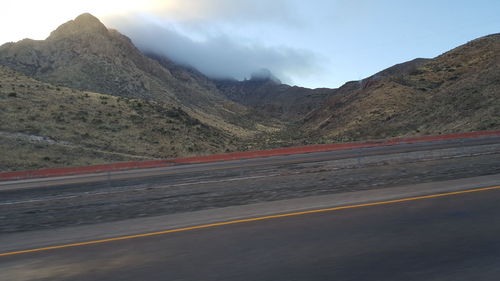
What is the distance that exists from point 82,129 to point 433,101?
49410mm

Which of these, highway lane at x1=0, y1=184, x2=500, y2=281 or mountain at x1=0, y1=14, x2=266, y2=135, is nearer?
highway lane at x1=0, y1=184, x2=500, y2=281

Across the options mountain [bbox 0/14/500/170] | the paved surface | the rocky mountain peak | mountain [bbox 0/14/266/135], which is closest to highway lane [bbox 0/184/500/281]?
the paved surface

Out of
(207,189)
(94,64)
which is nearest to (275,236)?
(207,189)

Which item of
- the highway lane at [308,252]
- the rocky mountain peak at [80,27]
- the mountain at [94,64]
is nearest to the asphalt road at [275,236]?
the highway lane at [308,252]

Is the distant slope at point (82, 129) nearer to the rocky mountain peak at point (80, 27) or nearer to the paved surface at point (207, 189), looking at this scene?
the paved surface at point (207, 189)

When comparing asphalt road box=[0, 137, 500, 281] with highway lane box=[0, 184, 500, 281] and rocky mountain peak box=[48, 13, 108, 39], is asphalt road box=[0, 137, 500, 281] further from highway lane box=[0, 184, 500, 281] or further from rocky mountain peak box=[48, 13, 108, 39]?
rocky mountain peak box=[48, 13, 108, 39]

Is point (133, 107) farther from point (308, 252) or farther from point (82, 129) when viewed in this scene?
point (308, 252)

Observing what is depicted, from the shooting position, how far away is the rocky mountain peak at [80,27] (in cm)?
11054

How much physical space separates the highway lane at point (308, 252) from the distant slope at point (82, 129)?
29726 mm

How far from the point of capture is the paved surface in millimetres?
11477

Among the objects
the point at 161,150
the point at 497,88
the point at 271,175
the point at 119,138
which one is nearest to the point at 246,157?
the point at 271,175

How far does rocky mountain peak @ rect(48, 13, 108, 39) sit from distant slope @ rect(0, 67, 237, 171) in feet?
169

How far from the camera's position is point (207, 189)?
1520cm

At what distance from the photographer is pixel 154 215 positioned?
416 inches
